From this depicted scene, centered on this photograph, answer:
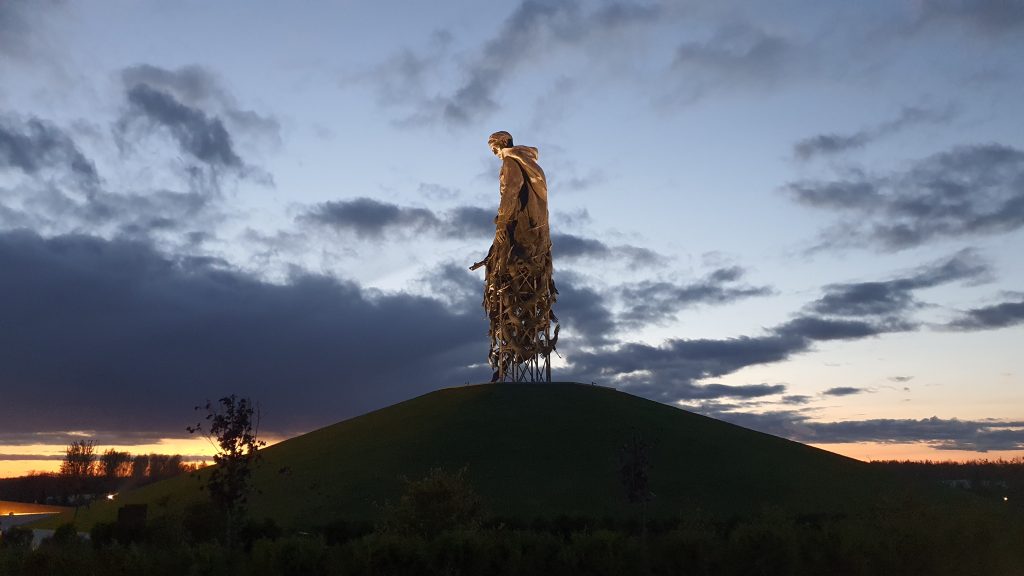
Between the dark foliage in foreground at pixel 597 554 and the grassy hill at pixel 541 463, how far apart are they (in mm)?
14689

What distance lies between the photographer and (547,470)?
177ft

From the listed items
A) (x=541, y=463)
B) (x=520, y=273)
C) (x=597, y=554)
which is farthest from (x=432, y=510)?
(x=520, y=273)

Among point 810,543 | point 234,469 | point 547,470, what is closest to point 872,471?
point 547,470

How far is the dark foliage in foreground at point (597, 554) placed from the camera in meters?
27.1

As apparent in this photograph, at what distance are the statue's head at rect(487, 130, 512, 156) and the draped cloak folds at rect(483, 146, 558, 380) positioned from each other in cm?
207

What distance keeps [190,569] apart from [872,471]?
1902 inches

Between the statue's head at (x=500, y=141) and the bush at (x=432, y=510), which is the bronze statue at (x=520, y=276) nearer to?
the statue's head at (x=500, y=141)

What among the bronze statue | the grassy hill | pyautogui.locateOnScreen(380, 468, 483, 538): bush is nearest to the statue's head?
the bronze statue

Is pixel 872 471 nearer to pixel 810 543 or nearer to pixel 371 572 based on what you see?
pixel 810 543

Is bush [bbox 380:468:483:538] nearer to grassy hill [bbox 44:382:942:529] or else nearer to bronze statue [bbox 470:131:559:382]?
grassy hill [bbox 44:382:942:529]

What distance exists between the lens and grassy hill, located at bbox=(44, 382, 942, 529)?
161 ft

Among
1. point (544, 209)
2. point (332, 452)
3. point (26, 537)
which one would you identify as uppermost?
point (544, 209)

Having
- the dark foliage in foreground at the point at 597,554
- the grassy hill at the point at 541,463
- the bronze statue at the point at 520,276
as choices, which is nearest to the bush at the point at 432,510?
the dark foliage in foreground at the point at 597,554

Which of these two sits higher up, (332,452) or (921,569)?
(332,452)
